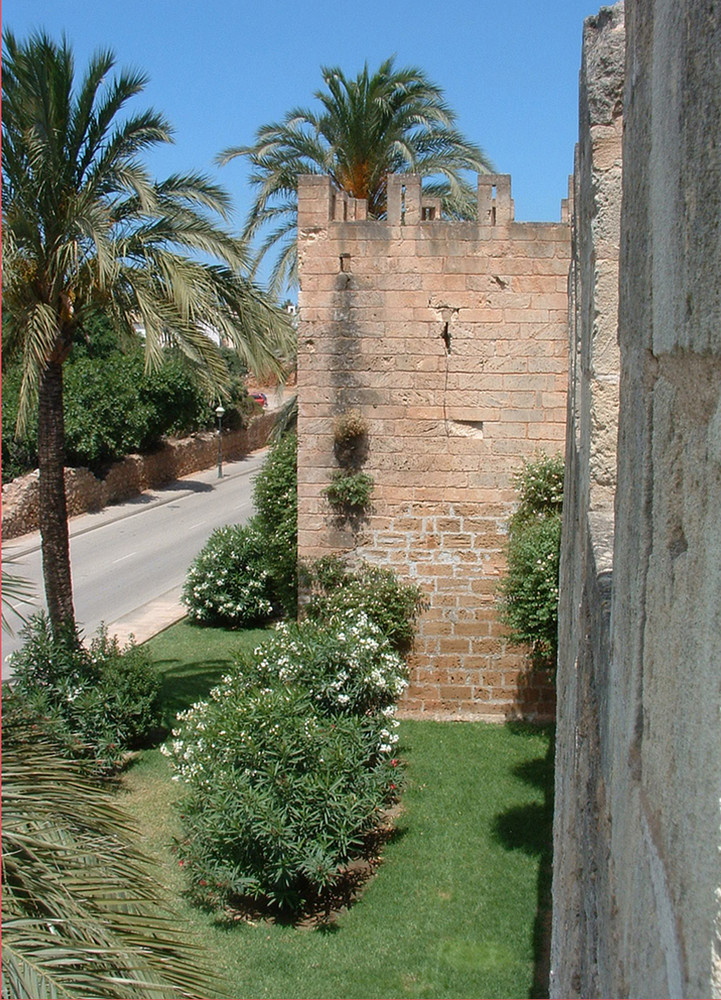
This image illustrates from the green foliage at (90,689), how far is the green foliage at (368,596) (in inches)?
70.7

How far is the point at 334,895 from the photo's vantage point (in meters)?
6.67

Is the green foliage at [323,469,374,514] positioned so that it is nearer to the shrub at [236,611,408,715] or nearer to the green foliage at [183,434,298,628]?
the shrub at [236,611,408,715]

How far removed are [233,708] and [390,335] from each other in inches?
160

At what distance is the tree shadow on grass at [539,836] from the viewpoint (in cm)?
584

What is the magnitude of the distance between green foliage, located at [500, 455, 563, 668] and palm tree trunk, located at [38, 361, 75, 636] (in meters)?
4.01

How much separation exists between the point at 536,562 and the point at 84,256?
4.63m

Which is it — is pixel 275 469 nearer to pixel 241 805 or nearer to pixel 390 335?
pixel 390 335

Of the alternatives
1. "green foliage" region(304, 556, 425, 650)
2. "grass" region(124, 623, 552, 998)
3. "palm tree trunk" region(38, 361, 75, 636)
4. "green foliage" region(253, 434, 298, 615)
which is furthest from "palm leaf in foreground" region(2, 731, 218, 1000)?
"green foliage" region(253, 434, 298, 615)

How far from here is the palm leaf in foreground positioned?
2992 millimetres

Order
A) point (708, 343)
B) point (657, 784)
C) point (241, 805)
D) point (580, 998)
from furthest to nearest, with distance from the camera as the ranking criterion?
point (241, 805)
point (580, 998)
point (657, 784)
point (708, 343)

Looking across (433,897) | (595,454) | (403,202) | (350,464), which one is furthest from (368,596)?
(595,454)

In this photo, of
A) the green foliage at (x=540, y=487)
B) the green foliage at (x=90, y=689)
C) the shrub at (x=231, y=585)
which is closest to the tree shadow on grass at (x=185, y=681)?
the green foliage at (x=90, y=689)

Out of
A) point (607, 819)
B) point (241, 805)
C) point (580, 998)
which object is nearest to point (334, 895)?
point (241, 805)

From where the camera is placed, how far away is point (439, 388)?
373 inches
